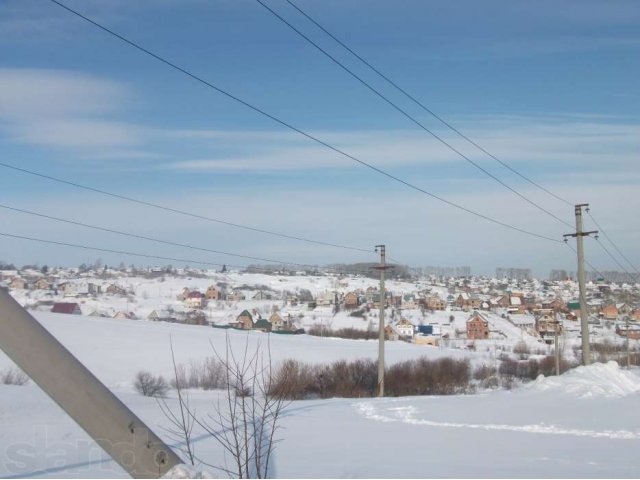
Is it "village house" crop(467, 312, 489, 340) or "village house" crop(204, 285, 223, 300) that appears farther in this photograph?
"village house" crop(467, 312, 489, 340)

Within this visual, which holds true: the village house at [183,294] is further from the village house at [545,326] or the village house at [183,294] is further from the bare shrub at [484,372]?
the village house at [545,326]

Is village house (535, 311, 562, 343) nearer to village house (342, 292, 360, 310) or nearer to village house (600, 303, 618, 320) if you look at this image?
village house (600, 303, 618, 320)

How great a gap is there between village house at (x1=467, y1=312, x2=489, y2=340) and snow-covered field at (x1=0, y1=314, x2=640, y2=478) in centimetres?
5392

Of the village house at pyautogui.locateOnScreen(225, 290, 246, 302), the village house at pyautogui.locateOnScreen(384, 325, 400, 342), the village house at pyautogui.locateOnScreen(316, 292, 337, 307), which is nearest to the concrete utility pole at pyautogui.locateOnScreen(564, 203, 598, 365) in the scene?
the village house at pyautogui.locateOnScreen(384, 325, 400, 342)

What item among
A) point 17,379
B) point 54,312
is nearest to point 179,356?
point 54,312

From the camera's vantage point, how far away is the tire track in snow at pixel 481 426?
12422 millimetres

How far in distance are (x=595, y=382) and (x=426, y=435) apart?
9347 millimetres

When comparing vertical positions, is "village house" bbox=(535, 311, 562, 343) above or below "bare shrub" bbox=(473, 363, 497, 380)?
above

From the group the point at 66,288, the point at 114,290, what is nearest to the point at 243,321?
the point at 114,290

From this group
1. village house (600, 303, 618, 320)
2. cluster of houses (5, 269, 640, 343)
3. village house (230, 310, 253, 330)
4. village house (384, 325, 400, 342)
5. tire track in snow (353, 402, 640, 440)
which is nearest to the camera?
tire track in snow (353, 402, 640, 440)

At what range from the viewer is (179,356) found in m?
41.8

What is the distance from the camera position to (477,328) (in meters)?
74.9

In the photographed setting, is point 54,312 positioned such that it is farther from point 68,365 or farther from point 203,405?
point 68,365

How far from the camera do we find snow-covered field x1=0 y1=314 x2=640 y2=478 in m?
8.55
